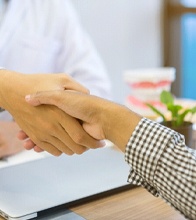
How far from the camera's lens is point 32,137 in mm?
1128

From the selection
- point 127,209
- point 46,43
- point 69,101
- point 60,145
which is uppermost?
point 46,43

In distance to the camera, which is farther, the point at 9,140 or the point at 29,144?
the point at 9,140

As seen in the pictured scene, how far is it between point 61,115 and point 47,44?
83 cm

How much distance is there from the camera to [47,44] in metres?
1.81

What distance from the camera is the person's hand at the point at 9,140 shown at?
1235 mm

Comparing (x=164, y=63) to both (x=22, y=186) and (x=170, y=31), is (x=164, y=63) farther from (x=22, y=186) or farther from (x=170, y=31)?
(x=22, y=186)

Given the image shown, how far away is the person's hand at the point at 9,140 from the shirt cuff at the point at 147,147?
1.51ft

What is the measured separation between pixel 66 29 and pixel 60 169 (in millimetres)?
830

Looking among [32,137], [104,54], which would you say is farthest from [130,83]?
[104,54]

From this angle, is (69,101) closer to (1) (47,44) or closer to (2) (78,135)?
(2) (78,135)

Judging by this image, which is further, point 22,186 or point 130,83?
point 130,83

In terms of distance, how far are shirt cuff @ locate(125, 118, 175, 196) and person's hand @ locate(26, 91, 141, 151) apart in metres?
0.02

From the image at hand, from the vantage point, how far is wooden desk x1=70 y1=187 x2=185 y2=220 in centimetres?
95

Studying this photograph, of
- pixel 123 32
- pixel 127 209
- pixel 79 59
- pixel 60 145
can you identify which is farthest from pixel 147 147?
pixel 123 32
